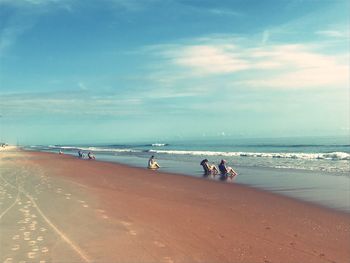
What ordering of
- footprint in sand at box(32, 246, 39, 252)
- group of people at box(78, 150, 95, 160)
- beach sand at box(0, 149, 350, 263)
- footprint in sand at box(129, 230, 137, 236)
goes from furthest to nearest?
group of people at box(78, 150, 95, 160)
footprint in sand at box(129, 230, 137, 236)
beach sand at box(0, 149, 350, 263)
footprint in sand at box(32, 246, 39, 252)

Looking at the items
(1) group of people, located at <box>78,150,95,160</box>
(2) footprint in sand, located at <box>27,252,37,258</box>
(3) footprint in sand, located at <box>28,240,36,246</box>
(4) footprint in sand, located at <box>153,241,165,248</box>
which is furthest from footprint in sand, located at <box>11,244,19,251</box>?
(1) group of people, located at <box>78,150,95,160</box>

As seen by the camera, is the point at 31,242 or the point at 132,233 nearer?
the point at 31,242

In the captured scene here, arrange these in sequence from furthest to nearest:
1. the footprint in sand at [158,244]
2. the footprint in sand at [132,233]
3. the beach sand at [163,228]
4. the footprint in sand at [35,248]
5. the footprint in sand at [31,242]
Answer: the footprint in sand at [132,233], the footprint in sand at [158,244], the footprint in sand at [31,242], the beach sand at [163,228], the footprint in sand at [35,248]

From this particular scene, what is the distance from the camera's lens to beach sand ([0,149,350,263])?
7.25 meters

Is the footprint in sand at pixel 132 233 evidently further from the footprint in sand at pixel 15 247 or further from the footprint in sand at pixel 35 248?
the footprint in sand at pixel 15 247

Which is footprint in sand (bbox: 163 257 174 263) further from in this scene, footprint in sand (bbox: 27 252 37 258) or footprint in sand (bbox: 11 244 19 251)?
footprint in sand (bbox: 11 244 19 251)

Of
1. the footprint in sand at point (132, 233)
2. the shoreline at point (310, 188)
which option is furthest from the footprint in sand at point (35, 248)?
the shoreline at point (310, 188)

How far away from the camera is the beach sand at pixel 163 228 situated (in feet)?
23.8

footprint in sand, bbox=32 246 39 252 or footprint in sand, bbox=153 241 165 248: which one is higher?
footprint in sand, bbox=32 246 39 252

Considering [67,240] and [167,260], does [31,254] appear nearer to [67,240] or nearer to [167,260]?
[67,240]

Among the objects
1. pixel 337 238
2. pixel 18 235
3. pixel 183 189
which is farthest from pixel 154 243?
pixel 183 189

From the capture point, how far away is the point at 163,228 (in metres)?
9.19

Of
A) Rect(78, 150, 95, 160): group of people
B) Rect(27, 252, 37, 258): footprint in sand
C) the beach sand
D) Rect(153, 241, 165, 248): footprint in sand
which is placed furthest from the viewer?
Rect(78, 150, 95, 160): group of people

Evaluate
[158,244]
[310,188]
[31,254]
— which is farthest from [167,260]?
[310,188]
